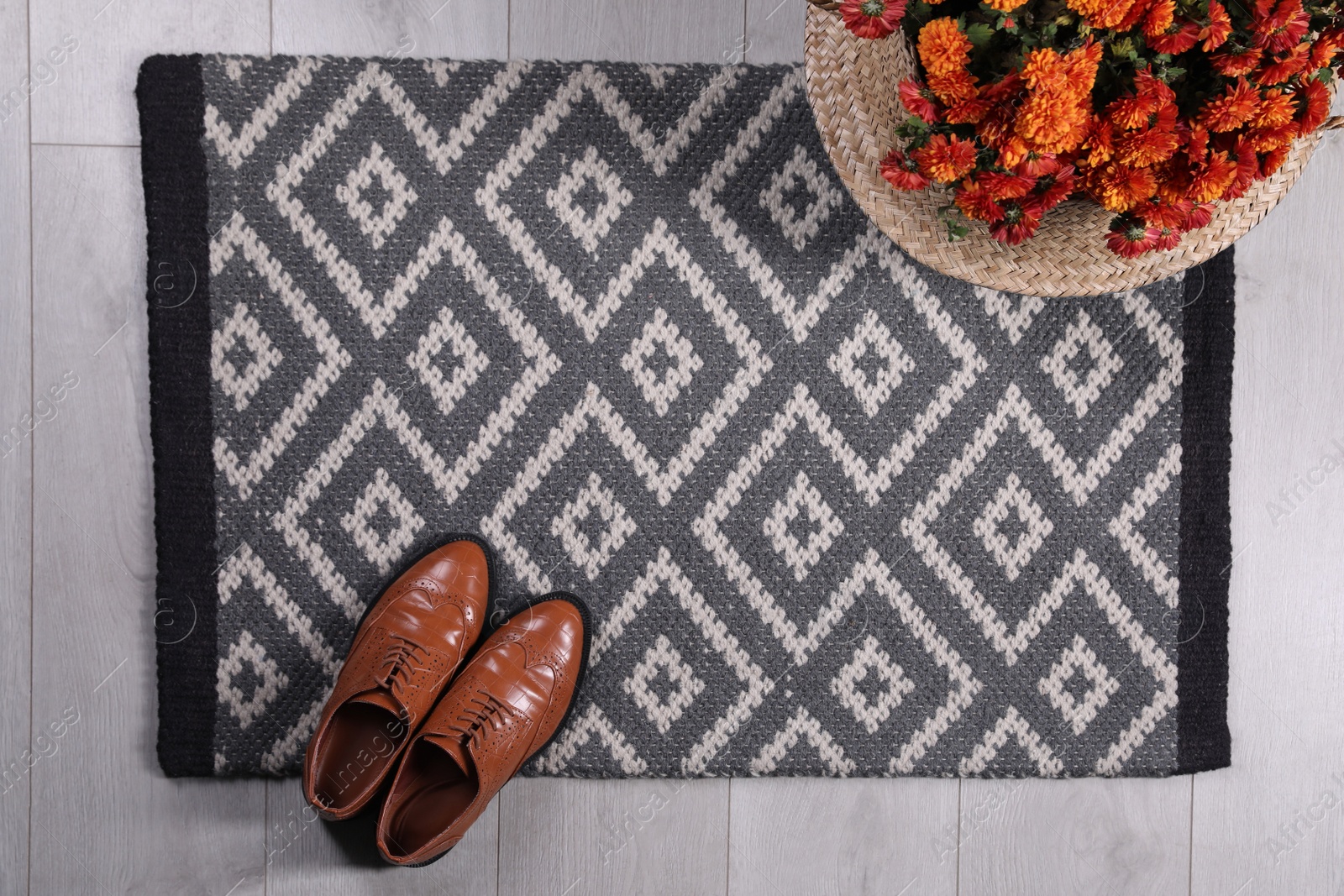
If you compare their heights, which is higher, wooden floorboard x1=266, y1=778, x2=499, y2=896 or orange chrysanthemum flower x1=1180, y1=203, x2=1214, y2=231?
orange chrysanthemum flower x1=1180, y1=203, x2=1214, y2=231

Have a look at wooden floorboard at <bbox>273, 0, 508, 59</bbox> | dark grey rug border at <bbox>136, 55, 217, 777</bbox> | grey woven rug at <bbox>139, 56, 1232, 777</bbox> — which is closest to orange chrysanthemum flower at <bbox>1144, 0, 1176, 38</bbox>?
grey woven rug at <bbox>139, 56, 1232, 777</bbox>

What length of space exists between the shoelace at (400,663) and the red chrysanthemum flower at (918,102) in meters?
0.71

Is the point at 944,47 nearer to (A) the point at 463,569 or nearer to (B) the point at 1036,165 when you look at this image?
(B) the point at 1036,165

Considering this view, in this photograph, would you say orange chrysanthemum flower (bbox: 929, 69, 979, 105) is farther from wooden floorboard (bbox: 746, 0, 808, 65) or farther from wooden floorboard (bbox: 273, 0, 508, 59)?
wooden floorboard (bbox: 273, 0, 508, 59)

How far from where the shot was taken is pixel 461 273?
918 millimetres

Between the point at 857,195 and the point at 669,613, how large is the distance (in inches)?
19.7

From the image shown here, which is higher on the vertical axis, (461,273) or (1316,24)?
(1316,24)

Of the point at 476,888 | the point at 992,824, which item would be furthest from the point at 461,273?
the point at 992,824

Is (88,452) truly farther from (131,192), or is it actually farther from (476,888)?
(476,888)

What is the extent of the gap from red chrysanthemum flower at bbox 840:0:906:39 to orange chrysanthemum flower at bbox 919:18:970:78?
0.9 inches

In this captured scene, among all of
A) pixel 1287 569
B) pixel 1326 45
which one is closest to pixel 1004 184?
pixel 1326 45

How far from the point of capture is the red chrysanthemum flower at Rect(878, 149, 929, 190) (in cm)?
59

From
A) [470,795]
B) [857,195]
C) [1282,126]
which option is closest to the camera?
[1282,126]

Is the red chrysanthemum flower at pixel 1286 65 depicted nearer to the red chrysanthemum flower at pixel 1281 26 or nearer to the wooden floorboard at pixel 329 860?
the red chrysanthemum flower at pixel 1281 26
